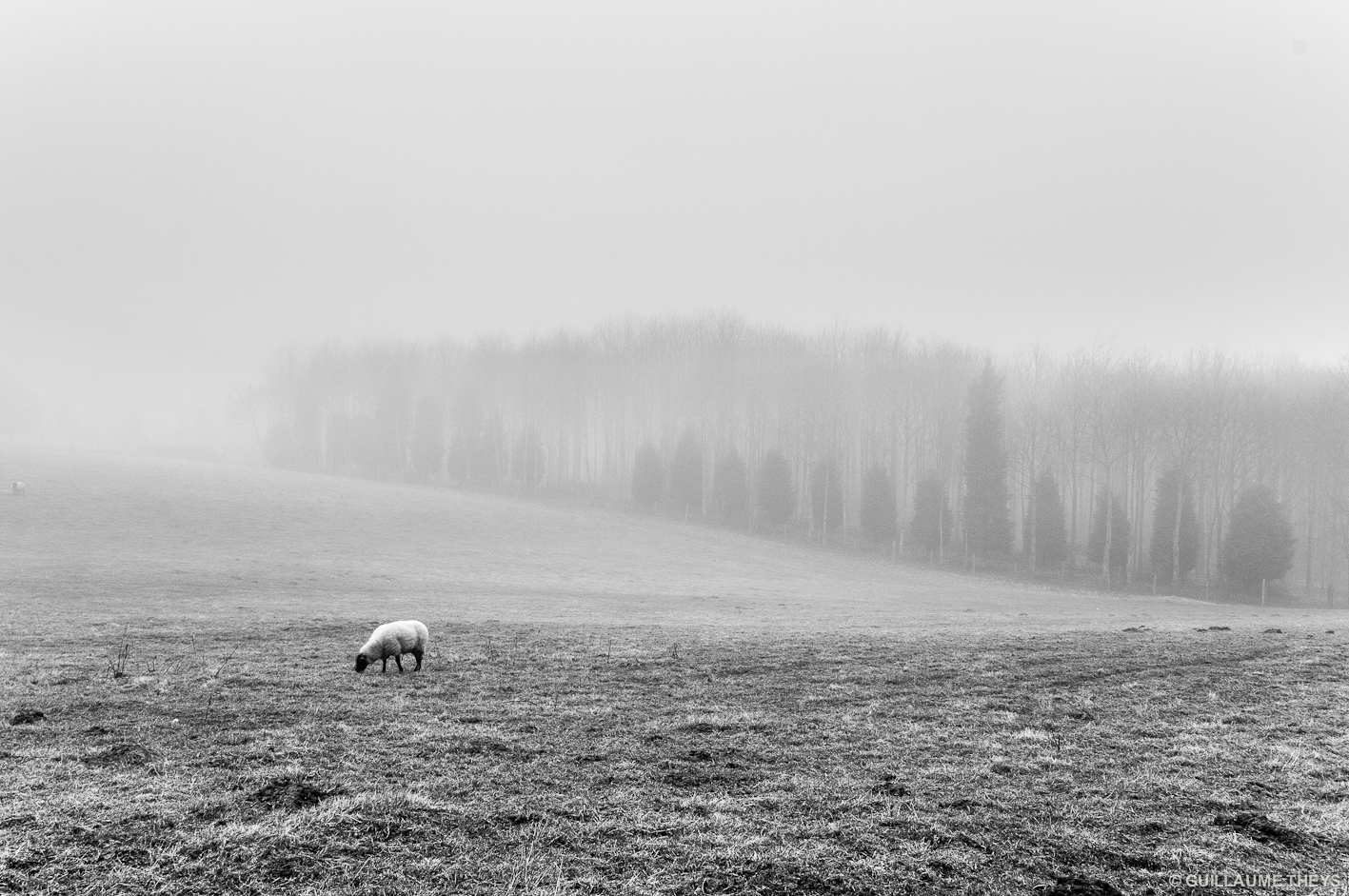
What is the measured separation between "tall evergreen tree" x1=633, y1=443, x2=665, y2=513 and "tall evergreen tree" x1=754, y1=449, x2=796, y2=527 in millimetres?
11832

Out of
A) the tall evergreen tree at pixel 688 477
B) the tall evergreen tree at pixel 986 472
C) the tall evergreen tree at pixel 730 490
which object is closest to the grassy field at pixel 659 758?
the tall evergreen tree at pixel 986 472

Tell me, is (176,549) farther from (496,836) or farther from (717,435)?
(717,435)

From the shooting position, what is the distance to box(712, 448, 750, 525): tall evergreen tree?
78375mm

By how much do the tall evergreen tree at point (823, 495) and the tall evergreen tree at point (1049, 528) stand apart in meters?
19.1

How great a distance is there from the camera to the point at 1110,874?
5.29m

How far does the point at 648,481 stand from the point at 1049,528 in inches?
1604

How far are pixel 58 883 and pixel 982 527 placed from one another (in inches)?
2817

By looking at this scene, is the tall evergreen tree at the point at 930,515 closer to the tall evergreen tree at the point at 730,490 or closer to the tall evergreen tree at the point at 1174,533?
the tall evergreen tree at the point at 1174,533

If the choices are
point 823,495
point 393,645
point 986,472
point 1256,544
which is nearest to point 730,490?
point 823,495

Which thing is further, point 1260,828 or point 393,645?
point 393,645

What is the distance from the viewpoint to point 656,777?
23.6 ft

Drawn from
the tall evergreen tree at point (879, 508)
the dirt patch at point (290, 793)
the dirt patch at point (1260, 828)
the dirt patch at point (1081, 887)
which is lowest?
the dirt patch at point (290, 793)

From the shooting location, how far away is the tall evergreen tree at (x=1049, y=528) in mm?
64062

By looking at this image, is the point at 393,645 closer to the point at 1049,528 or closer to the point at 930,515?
the point at 1049,528
